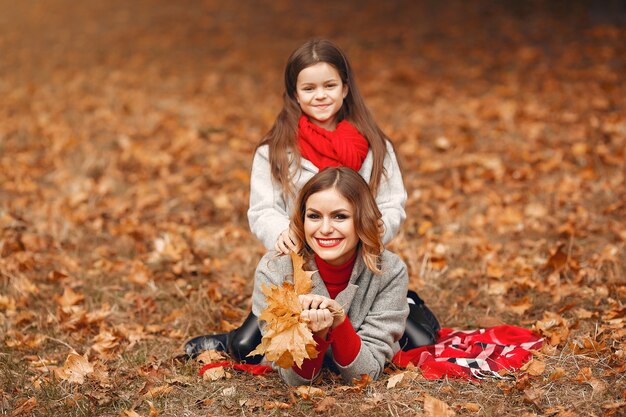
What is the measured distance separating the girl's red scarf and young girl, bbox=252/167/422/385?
321 mm

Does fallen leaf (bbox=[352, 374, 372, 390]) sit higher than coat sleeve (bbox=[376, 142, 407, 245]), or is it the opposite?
coat sleeve (bbox=[376, 142, 407, 245])

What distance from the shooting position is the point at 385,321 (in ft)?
11.3

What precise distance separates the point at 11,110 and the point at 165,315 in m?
6.25

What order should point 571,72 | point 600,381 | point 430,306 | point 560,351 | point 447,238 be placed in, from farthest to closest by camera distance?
point 571,72
point 447,238
point 430,306
point 560,351
point 600,381

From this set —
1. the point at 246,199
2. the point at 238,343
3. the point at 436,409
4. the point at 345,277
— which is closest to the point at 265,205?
the point at 345,277

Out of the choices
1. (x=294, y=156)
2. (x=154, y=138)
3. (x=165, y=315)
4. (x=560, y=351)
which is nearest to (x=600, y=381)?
(x=560, y=351)

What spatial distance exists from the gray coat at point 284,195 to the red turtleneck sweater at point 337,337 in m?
0.35

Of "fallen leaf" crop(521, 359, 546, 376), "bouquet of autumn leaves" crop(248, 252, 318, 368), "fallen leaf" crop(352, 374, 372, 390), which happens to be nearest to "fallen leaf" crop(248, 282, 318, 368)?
"bouquet of autumn leaves" crop(248, 252, 318, 368)

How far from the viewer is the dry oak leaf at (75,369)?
3513 millimetres

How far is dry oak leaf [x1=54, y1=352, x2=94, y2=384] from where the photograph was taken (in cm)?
351

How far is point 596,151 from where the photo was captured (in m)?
6.68

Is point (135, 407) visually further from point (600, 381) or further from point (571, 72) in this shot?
point (571, 72)

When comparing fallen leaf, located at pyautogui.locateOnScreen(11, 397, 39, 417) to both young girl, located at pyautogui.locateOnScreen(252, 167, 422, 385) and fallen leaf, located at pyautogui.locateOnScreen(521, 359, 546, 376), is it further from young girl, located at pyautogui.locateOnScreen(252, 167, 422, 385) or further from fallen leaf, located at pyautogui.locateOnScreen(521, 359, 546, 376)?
fallen leaf, located at pyautogui.locateOnScreen(521, 359, 546, 376)

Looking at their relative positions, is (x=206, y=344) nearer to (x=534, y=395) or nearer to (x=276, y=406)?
(x=276, y=406)
